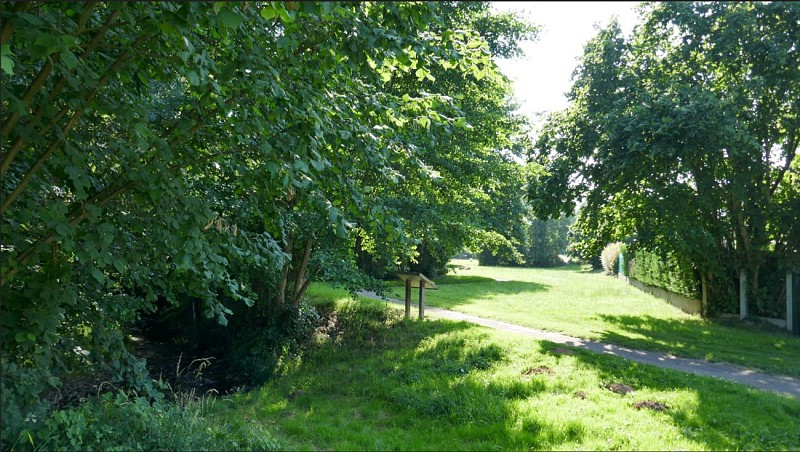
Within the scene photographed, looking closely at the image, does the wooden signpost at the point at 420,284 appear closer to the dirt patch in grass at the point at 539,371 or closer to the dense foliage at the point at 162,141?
the dirt patch in grass at the point at 539,371

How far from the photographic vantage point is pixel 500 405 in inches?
253

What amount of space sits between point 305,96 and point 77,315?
321 centimetres

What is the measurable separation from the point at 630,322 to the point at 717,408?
843 centimetres

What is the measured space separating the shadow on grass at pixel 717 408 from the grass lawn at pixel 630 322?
2432 mm

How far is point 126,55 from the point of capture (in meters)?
4.17

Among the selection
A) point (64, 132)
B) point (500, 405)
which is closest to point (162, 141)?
point (64, 132)

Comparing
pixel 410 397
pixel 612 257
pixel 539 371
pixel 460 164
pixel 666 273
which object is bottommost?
pixel 410 397

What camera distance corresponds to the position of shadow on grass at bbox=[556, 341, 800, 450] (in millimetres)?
5109

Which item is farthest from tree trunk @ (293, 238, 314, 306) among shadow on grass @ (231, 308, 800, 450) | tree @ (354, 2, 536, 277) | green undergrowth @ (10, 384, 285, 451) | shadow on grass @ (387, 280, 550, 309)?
green undergrowth @ (10, 384, 285, 451)

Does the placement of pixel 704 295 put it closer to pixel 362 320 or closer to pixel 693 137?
pixel 693 137

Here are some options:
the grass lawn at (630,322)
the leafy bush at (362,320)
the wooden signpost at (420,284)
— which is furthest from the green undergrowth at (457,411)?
the wooden signpost at (420,284)

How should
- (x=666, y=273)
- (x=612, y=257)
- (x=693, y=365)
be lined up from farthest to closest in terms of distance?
1. (x=612, y=257)
2. (x=666, y=273)
3. (x=693, y=365)

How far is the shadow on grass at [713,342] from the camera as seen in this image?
367 inches

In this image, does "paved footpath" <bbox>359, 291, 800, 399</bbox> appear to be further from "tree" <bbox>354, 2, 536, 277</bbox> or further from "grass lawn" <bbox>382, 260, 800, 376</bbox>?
"tree" <bbox>354, 2, 536, 277</bbox>
